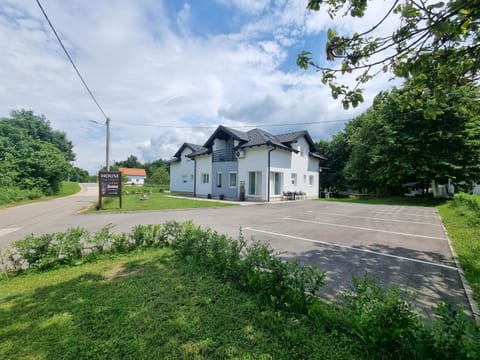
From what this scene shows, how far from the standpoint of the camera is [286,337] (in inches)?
90.3

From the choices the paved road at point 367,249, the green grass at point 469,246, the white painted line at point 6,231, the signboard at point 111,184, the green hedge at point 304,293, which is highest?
the signboard at point 111,184

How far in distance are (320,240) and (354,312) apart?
4.26 m

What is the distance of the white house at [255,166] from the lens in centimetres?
1828

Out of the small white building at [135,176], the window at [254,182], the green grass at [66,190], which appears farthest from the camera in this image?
the small white building at [135,176]

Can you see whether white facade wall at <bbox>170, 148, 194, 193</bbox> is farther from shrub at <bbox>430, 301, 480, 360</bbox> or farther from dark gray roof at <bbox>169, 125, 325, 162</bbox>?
shrub at <bbox>430, 301, 480, 360</bbox>

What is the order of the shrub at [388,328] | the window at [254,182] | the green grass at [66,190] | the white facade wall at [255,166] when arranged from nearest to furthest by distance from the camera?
1. the shrub at [388,328]
2. the white facade wall at [255,166]
3. the window at [254,182]
4. the green grass at [66,190]

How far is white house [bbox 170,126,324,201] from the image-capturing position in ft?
60.0

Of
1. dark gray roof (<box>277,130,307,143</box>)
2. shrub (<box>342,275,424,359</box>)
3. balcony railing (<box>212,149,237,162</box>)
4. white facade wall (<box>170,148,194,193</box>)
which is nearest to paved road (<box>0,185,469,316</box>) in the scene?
shrub (<box>342,275,424,359</box>)

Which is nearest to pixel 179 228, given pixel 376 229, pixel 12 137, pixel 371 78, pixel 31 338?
pixel 31 338

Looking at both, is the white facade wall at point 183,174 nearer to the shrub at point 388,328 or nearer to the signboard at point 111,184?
the signboard at point 111,184

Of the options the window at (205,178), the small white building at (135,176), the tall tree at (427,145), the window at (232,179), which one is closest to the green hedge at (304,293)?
the window at (232,179)

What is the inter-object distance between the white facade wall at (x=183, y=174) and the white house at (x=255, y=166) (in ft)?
2.75

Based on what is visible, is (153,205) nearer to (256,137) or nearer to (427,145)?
(256,137)

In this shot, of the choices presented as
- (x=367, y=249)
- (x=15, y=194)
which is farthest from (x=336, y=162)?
(x=15, y=194)
